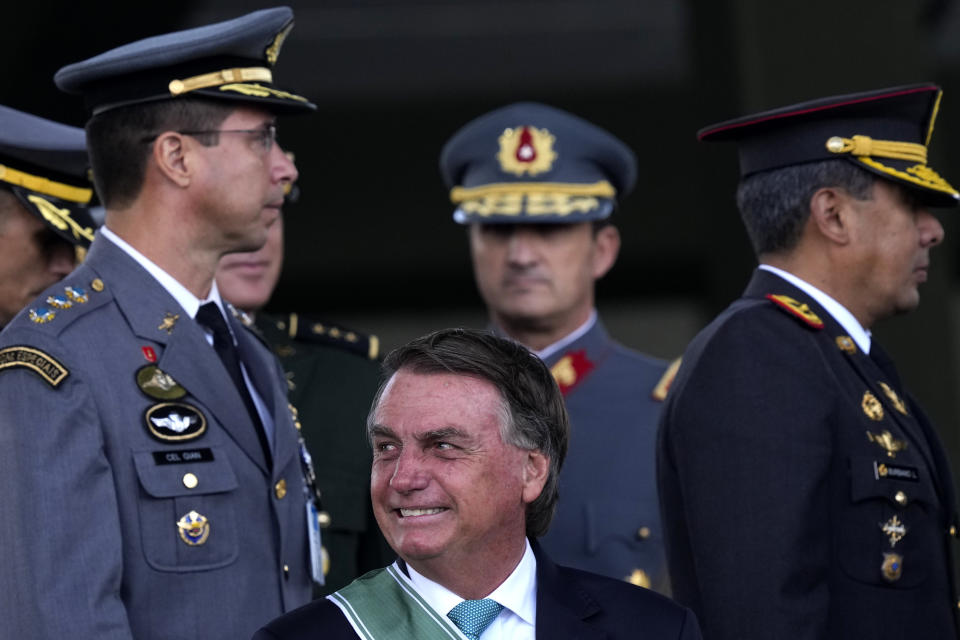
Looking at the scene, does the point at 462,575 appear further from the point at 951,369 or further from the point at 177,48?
the point at 951,369

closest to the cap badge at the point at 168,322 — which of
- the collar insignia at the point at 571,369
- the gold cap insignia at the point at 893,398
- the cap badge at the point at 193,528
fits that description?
the cap badge at the point at 193,528

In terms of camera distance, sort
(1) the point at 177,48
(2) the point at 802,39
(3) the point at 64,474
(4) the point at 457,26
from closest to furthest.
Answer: (3) the point at 64,474 → (1) the point at 177,48 → (2) the point at 802,39 → (4) the point at 457,26

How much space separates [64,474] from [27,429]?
3.6 inches

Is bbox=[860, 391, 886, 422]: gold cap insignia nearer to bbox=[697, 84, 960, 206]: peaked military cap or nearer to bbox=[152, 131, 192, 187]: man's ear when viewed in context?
bbox=[697, 84, 960, 206]: peaked military cap

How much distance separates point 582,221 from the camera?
4344mm

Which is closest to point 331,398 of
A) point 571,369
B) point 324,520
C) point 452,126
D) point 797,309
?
point 324,520

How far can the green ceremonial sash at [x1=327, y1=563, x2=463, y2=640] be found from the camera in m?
2.36

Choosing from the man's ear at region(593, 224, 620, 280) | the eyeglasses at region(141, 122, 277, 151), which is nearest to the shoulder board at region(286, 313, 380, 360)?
the man's ear at region(593, 224, 620, 280)

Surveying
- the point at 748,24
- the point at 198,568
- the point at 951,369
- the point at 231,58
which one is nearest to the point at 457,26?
the point at 748,24

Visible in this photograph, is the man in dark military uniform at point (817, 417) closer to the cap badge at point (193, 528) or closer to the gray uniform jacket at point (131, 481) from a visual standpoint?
the gray uniform jacket at point (131, 481)

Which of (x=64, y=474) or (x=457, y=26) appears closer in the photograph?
(x=64, y=474)

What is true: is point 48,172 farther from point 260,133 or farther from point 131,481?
point 131,481

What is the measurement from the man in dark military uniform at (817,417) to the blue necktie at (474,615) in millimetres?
623

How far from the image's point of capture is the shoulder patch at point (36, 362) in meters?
2.67
